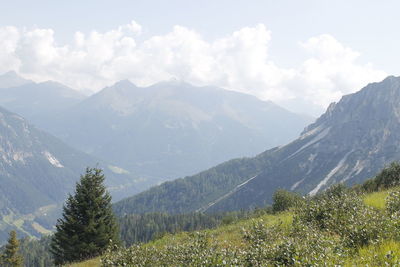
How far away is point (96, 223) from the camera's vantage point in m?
40.8

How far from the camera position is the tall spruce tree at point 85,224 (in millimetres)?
39556

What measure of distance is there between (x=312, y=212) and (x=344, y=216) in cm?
251

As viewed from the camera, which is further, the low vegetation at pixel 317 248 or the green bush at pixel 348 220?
the green bush at pixel 348 220

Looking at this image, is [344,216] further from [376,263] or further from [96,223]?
[96,223]

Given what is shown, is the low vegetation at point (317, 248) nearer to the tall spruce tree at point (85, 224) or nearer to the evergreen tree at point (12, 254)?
the tall spruce tree at point (85, 224)

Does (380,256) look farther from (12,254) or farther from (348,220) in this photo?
(12,254)

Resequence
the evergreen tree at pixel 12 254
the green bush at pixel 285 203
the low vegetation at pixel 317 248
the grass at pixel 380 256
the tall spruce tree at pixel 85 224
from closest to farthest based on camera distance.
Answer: the grass at pixel 380 256
the low vegetation at pixel 317 248
the green bush at pixel 285 203
the tall spruce tree at pixel 85 224
the evergreen tree at pixel 12 254

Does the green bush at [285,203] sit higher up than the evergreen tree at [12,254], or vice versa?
the green bush at [285,203]

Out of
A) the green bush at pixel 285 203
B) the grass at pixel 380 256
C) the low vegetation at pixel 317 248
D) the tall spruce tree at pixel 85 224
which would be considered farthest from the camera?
the tall spruce tree at pixel 85 224

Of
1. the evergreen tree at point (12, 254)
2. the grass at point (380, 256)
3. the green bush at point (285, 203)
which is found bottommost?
the evergreen tree at point (12, 254)

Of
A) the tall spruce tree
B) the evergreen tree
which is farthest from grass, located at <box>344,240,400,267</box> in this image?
the evergreen tree

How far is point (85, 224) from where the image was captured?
135ft

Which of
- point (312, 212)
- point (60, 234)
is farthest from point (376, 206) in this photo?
point (60, 234)

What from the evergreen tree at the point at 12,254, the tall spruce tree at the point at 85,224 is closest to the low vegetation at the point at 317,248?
the tall spruce tree at the point at 85,224
